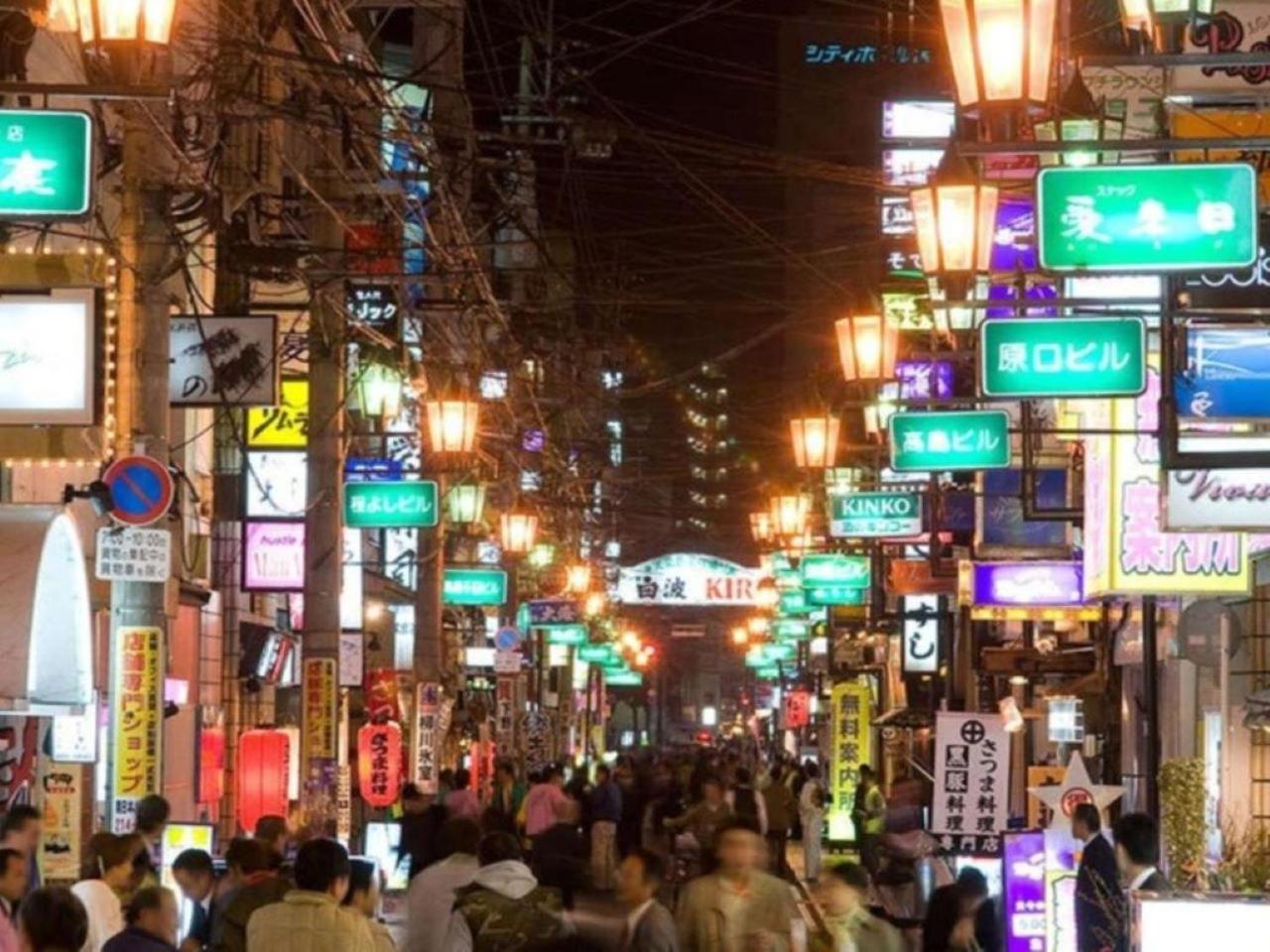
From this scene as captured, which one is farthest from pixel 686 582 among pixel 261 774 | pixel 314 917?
pixel 314 917

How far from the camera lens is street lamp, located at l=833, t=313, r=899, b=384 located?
27828 mm

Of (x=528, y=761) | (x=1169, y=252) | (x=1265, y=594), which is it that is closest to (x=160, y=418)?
(x=1169, y=252)

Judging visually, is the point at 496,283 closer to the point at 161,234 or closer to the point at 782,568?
the point at 782,568

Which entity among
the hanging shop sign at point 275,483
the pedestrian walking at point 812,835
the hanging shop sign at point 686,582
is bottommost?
the pedestrian walking at point 812,835

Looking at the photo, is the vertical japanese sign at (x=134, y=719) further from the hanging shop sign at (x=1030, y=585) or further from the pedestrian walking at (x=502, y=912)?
the hanging shop sign at (x=1030, y=585)

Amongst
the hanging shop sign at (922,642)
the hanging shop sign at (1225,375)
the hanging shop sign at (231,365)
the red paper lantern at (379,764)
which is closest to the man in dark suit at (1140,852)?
the hanging shop sign at (1225,375)

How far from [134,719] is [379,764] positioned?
720 inches

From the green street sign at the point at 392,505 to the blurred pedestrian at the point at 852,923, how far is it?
1760cm

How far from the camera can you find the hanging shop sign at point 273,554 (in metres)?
32.3

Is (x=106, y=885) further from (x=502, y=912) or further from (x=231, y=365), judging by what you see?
(x=231, y=365)

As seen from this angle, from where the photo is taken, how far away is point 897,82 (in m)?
75.9

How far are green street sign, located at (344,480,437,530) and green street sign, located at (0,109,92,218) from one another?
1683 cm

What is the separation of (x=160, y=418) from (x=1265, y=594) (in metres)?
12.1

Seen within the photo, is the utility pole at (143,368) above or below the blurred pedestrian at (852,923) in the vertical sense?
above
